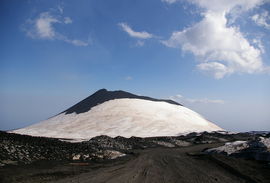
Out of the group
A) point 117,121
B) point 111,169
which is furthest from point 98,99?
point 111,169

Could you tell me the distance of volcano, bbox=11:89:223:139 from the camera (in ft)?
211

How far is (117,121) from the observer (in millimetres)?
72062

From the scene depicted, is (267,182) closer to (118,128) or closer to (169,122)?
(118,128)

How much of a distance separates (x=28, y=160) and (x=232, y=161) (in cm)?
1660

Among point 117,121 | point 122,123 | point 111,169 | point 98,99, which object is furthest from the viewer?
point 98,99

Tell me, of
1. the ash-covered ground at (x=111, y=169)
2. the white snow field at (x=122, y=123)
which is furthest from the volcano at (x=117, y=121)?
the ash-covered ground at (x=111, y=169)

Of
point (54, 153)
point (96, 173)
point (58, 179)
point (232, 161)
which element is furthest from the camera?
point (54, 153)

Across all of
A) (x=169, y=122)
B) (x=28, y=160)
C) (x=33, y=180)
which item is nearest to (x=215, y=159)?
(x=33, y=180)

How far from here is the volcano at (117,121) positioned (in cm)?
6425

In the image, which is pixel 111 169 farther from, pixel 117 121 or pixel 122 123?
pixel 117 121

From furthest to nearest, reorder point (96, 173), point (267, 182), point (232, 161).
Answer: point (232, 161) → point (96, 173) → point (267, 182)

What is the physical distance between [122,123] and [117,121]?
2273 millimetres

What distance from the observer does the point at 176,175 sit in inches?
566

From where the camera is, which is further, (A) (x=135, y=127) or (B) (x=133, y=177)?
(A) (x=135, y=127)
